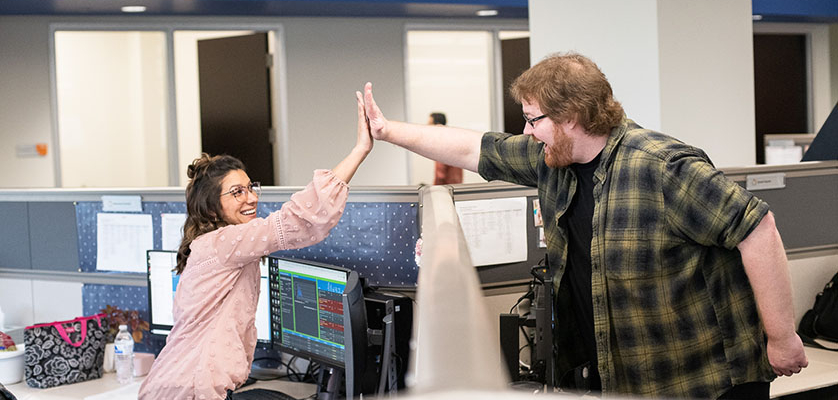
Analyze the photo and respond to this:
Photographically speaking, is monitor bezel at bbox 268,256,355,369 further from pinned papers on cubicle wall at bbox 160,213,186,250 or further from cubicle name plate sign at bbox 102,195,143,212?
cubicle name plate sign at bbox 102,195,143,212

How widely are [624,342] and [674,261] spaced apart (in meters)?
0.19

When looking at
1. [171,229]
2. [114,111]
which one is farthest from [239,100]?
[171,229]

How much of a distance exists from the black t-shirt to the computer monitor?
69cm

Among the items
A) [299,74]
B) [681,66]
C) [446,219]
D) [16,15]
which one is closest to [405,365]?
[446,219]

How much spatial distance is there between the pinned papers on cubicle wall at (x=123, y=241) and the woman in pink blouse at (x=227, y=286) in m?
0.92

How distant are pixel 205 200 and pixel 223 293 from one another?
10.3 inches

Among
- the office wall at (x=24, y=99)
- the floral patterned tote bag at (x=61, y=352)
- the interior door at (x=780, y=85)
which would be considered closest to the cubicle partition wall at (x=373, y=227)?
the floral patterned tote bag at (x=61, y=352)

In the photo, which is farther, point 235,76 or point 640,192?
point 235,76

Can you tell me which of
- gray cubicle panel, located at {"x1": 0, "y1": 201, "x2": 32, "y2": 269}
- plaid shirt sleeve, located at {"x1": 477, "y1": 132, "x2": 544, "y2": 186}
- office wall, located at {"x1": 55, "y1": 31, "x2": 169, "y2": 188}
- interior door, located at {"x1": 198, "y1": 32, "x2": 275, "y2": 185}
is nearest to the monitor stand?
gray cubicle panel, located at {"x1": 0, "y1": 201, "x2": 32, "y2": 269}

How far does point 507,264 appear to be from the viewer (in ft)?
8.37

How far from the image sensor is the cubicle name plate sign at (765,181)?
293 cm

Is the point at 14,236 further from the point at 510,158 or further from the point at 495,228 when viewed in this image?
the point at 510,158

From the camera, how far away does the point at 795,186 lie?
2.99 meters

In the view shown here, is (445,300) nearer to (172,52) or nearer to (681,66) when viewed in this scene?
(681,66)
